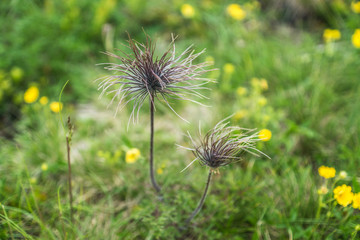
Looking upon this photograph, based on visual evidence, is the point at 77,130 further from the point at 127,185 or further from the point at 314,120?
the point at 314,120

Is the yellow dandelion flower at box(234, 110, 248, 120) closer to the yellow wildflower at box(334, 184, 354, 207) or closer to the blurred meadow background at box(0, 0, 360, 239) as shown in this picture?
the blurred meadow background at box(0, 0, 360, 239)

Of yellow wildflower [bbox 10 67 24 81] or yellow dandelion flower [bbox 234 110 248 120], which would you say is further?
yellow wildflower [bbox 10 67 24 81]

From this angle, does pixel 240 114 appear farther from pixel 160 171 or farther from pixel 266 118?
pixel 160 171

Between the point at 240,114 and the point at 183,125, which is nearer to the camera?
the point at 240,114

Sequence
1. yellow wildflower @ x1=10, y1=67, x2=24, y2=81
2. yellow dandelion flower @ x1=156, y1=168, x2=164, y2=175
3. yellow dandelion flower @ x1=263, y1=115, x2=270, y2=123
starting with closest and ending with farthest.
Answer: yellow dandelion flower @ x1=156, y1=168, x2=164, y2=175
yellow dandelion flower @ x1=263, y1=115, x2=270, y2=123
yellow wildflower @ x1=10, y1=67, x2=24, y2=81

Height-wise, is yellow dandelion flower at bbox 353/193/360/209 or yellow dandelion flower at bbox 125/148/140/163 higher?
yellow dandelion flower at bbox 125/148/140/163

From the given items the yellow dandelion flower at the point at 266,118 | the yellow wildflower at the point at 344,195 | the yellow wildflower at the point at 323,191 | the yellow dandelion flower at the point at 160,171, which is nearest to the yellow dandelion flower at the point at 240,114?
the yellow dandelion flower at the point at 266,118

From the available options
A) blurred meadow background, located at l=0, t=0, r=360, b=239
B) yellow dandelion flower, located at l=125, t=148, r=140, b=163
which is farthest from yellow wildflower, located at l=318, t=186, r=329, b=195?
yellow dandelion flower, located at l=125, t=148, r=140, b=163

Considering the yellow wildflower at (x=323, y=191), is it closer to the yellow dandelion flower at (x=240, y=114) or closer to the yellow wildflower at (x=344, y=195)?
the yellow wildflower at (x=344, y=195)

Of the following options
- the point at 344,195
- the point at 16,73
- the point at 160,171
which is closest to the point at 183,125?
the point at 160,171
